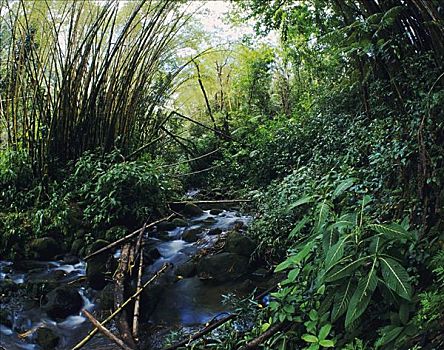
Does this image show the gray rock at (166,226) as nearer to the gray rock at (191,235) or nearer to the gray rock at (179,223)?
the gray rock at (179,223)

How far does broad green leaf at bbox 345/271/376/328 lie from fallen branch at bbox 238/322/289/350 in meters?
0.36

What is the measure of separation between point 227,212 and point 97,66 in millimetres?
2111

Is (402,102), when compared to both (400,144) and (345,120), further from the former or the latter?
(345,120)

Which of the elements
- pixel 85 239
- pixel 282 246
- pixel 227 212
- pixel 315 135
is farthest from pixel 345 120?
pixel 85 239

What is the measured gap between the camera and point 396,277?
1316mm

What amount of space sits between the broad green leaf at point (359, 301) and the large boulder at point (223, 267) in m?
1.72

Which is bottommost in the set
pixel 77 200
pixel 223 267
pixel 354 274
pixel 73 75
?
pixel 223 267

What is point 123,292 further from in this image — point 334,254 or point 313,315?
point 334,254

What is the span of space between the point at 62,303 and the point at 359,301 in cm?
223

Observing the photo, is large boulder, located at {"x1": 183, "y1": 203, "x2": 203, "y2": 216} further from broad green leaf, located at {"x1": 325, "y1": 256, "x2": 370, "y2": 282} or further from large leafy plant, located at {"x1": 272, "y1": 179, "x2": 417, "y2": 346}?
broad green leaf, located at {"x1": 325, "y1": 256, "x2": 370, "y2": 282}

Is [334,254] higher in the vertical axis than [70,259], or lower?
higher

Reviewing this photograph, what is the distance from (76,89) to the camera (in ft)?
14.3

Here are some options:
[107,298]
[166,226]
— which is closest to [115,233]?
[166,226]

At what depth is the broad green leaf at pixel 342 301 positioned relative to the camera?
54.3 inches
